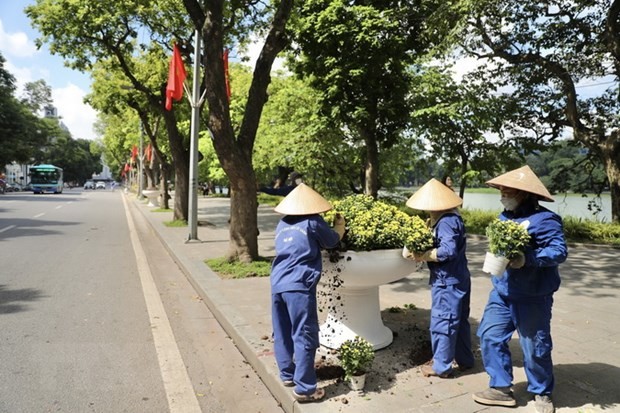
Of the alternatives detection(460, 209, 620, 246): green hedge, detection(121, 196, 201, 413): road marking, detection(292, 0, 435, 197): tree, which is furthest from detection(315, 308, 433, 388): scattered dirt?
detection(292, 0, 435, 197): tree

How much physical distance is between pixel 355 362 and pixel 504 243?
136 cm

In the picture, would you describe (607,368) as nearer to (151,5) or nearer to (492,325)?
(492,325)

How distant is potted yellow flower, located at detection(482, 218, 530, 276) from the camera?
2963 millimetres

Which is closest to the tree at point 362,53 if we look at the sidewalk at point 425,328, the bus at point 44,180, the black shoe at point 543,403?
the sidewalk at point 425,328

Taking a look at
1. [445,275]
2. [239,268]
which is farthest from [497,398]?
[239,268]

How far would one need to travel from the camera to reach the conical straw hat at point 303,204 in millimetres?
3508

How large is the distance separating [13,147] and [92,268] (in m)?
47.0

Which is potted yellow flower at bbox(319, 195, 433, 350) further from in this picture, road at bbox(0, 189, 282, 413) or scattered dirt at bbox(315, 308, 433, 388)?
road at bbox(0, 189, 282, 413)

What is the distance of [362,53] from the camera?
1377 centimetres

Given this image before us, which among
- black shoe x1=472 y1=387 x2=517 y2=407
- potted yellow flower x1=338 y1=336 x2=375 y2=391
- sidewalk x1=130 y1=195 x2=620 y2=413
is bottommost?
sidewalk x1=130 y1=195 x2=620 y2=413

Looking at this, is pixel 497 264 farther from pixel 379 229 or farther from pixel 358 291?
pixel 358 291

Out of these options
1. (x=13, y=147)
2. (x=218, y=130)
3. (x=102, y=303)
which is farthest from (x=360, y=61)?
(x=13, y=147)

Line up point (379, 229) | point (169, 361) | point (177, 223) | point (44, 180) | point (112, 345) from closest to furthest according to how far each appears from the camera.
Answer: point (379, 229), point (169, 361), point (112, 345), point (177, 223), point (44, 180)

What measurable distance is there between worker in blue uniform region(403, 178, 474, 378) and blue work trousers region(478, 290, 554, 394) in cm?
31
